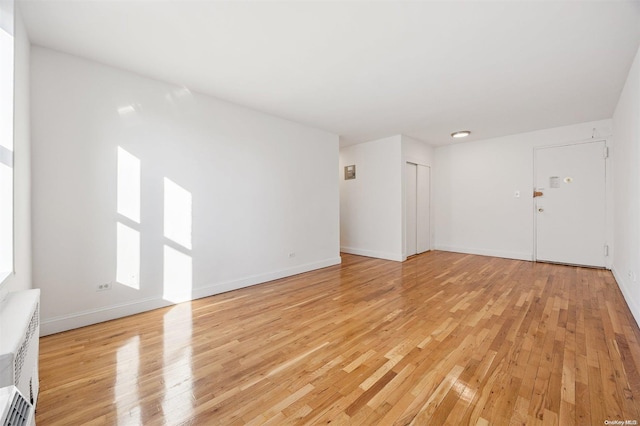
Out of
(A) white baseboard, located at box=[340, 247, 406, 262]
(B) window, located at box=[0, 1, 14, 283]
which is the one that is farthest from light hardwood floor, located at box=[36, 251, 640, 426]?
(A) white baseboard, located at box=[340, 247, 406, 262]

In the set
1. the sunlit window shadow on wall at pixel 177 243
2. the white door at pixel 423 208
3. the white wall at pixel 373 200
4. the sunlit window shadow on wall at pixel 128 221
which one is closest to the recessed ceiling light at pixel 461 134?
the white door at pixel 423 208

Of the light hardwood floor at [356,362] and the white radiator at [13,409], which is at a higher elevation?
the white radiator at [13,409]

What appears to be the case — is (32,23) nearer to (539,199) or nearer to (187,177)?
(187,177)

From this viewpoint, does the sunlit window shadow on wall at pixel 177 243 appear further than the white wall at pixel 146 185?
Yes

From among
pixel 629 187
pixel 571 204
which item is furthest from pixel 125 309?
pixel 571 204

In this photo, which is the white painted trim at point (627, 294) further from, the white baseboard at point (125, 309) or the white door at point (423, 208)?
the white baseboard at point (125, 309)

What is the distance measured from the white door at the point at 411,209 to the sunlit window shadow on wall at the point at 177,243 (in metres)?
4.29

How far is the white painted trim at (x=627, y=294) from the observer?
264cm

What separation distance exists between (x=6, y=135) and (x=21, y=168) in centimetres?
39

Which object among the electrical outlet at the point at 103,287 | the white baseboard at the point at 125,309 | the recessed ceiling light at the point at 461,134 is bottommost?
the white baseboard at the point at 125,309

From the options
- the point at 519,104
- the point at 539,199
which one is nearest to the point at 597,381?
the point at 519,104

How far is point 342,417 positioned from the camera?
4.85 ft

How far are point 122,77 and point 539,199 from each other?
7004 millimetres

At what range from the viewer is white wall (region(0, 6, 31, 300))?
1.91 metres
